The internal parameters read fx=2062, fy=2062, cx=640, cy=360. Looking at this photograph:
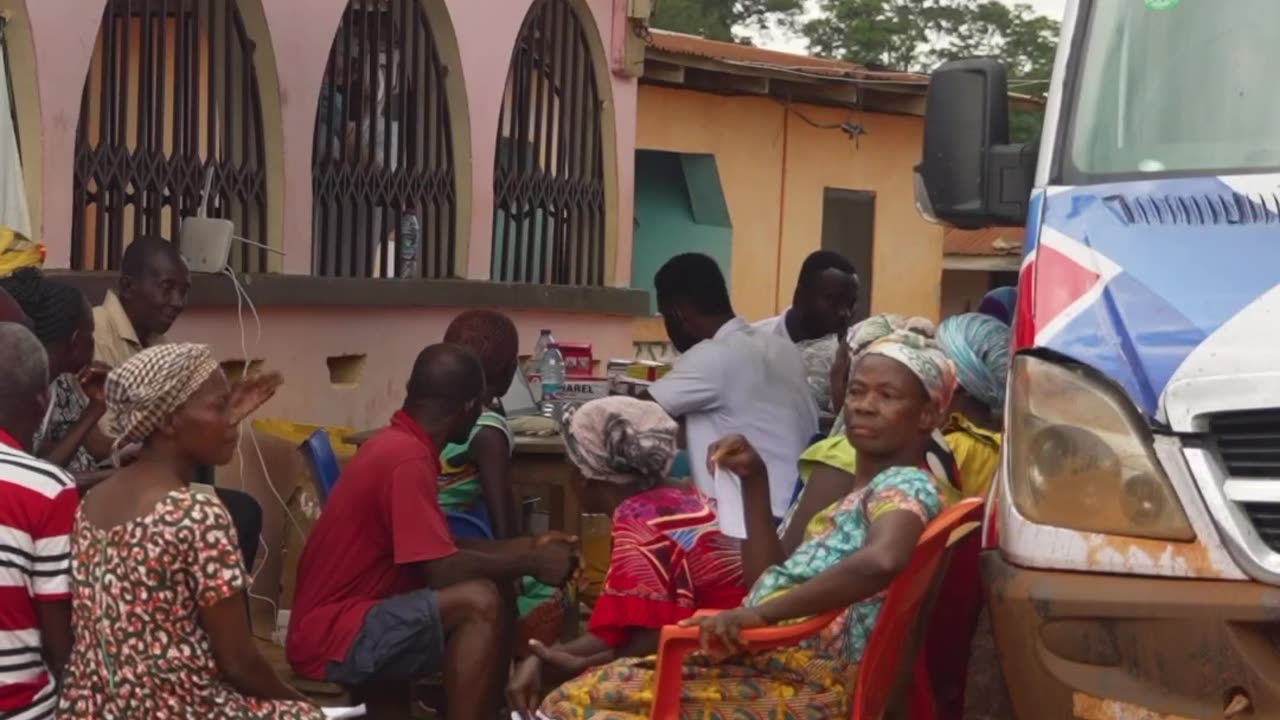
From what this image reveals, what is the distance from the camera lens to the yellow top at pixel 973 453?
567 centimetres

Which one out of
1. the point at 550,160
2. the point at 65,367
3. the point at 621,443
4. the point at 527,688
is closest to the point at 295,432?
the point at 65,367

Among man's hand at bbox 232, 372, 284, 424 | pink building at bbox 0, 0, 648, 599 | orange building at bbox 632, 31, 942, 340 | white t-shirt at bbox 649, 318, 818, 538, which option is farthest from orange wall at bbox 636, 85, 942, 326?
man's hand at bbox 232, 372, 284, 424

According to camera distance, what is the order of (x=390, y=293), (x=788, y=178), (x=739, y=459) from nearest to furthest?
(x=739, y=459), (x=390, y=293), (x=788, y=178)

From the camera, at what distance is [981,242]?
26.5m

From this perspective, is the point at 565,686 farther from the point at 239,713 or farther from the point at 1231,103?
the point at 1231,103

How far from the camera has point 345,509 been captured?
18.9ft

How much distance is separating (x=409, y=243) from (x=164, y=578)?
6.53 meters

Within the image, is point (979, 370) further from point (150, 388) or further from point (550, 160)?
point (550, 160)

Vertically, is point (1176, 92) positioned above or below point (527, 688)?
above

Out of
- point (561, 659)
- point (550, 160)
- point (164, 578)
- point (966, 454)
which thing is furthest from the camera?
point (550, 160)

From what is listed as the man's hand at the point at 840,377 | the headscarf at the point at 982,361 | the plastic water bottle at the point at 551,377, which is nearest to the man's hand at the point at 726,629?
the headscarf at the point at 982,361

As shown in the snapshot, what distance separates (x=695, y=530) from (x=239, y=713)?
4.19 feet

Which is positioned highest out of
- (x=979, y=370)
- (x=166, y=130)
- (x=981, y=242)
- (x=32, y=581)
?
(x=166, y=130)

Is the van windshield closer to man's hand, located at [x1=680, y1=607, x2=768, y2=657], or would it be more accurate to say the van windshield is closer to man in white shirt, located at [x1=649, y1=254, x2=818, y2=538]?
man's hand, located at [x1=680, y1=607, x2=768, y2=657]
